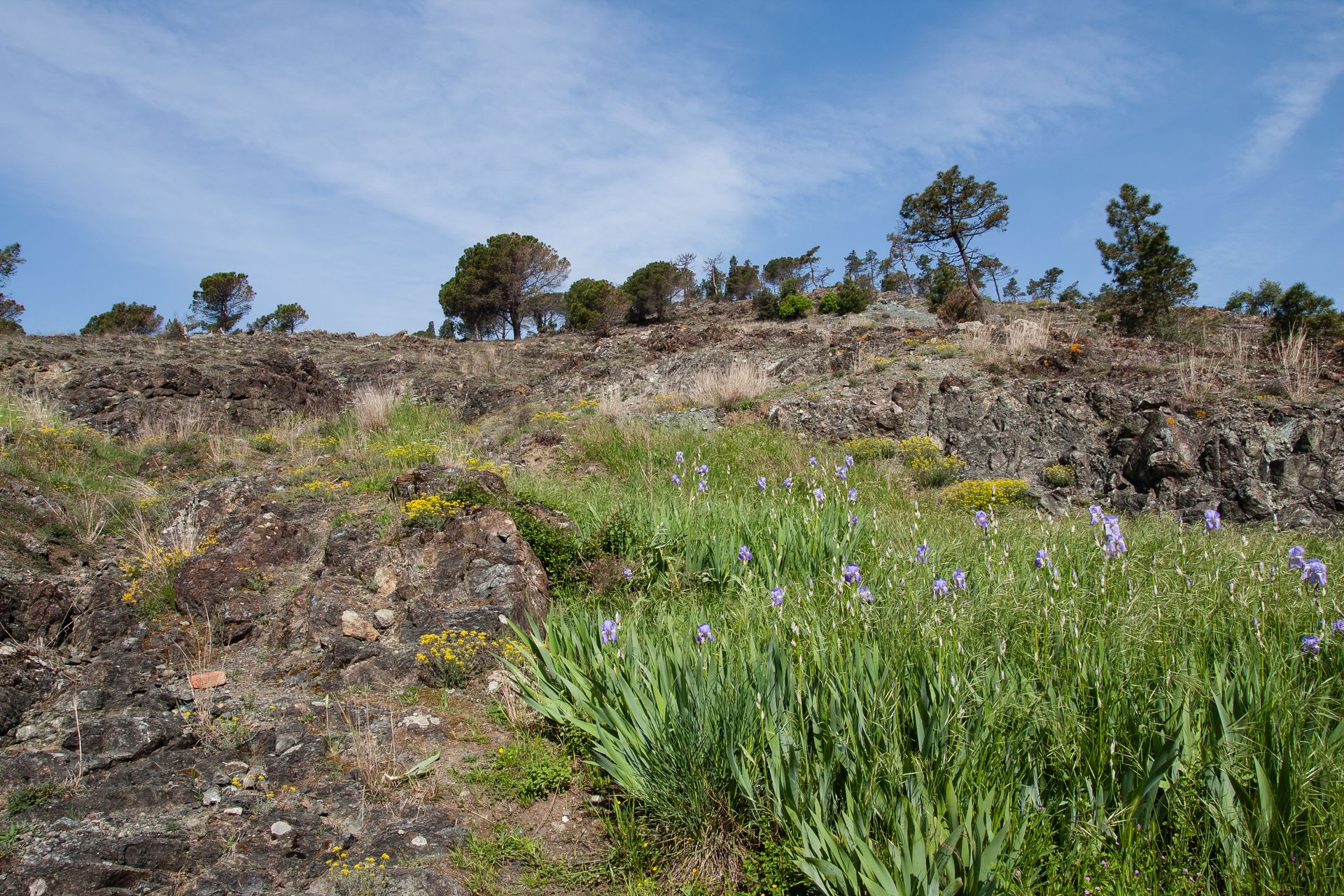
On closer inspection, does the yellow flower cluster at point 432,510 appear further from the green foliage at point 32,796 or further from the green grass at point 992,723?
the green foliage at point 32,796

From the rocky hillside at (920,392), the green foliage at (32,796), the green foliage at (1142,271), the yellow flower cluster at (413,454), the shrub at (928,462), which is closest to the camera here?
the green foliage at (32,796)

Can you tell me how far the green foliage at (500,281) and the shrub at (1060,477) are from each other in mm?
26847

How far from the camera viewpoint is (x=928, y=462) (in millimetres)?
9391

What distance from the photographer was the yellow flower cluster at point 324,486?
6.43m

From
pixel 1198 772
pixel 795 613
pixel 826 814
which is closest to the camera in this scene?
pixel 1198 772

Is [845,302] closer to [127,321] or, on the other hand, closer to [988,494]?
[988,494]

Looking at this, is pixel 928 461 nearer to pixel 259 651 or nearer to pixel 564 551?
pixel 564 551

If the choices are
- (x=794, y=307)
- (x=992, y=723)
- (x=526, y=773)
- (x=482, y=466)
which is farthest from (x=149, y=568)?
(x=794, y=307)

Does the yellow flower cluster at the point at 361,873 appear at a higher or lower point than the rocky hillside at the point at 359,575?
lower

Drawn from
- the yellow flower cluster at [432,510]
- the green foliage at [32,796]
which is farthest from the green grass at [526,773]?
the yellow flower cluster at [432,510]

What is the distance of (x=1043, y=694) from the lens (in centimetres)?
254

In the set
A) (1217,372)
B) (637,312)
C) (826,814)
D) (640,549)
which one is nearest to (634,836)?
(826,814)

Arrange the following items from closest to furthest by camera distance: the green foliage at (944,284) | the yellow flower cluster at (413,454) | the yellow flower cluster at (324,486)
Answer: the yellow flower cluster at (324,486)
the yellow flower cluster at (413,454)
the green foliage at (944,284)

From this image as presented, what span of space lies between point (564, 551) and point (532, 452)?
466 centimetres
